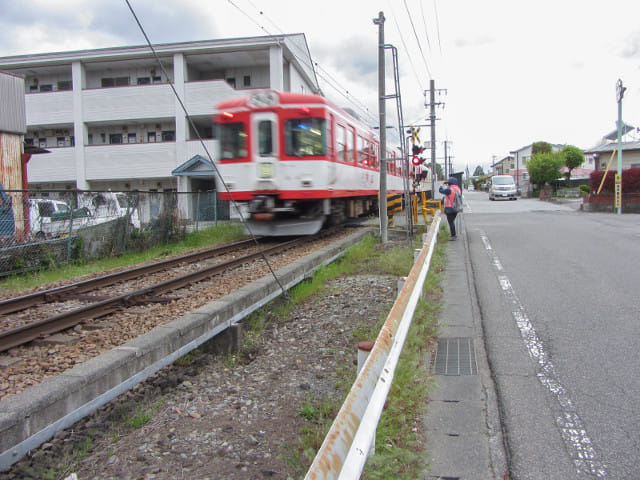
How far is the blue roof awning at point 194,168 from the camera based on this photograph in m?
21.6

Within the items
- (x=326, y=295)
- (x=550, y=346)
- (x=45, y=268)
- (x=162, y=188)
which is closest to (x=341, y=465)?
(x=550, y=346)

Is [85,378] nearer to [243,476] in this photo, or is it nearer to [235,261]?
[243,476]

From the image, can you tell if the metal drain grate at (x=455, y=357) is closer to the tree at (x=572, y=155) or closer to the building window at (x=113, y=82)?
the building window at (x=113, y=82)

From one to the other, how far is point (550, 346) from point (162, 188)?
23.9 meters

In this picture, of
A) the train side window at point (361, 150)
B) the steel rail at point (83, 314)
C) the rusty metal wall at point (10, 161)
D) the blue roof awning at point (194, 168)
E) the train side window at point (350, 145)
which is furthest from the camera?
the blue roof awning at point (194, 168)

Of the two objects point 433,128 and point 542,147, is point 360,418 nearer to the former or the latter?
point 433,128

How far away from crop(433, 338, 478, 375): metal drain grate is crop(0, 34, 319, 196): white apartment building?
2010cm

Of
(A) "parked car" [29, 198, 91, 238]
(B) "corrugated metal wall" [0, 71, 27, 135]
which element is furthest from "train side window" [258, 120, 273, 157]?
(B) "corrugated metal wall" [0, 71, 27, 135]

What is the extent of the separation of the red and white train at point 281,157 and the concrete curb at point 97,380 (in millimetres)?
5662

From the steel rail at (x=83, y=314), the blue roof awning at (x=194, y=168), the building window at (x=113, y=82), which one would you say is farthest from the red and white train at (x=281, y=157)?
the building window at (x=113, y=82)

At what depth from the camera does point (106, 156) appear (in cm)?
2458

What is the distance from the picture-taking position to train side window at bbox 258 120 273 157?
10.7 metres

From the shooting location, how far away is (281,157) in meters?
10.7

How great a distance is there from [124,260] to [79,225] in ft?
3.82
